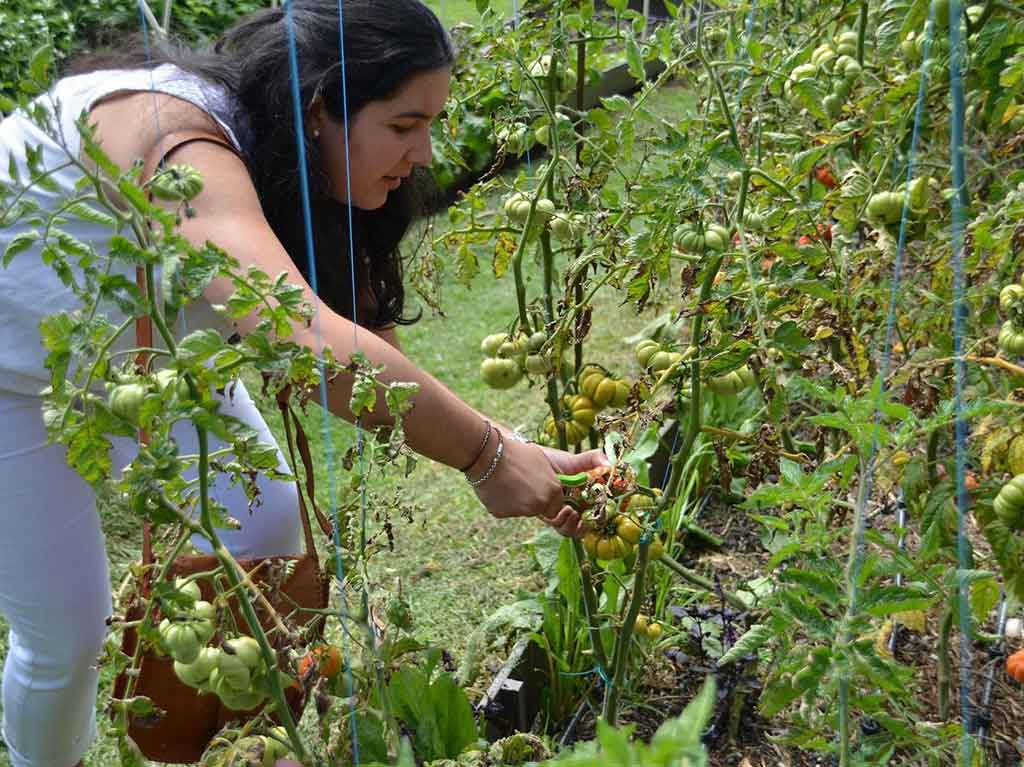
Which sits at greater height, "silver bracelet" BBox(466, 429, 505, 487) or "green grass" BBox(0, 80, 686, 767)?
"silver bracelet" BBox(466, 429, 505, 487)

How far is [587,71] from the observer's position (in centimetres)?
191

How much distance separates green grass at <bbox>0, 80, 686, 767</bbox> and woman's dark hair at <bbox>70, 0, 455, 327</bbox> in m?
0.43

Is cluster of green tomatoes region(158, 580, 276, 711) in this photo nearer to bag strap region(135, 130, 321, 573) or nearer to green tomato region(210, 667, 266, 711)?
green tomato region(210, 667, 266, 711)

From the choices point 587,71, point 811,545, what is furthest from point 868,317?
point 811,545

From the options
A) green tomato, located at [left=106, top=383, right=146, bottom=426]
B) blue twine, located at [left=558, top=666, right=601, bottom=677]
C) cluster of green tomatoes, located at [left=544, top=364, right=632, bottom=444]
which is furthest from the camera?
blue twine, located at [left=558, top=666, right=601, bottom=677]

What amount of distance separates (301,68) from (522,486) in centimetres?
65

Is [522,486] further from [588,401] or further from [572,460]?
[588,401]

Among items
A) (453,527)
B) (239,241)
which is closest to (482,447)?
(239,241)

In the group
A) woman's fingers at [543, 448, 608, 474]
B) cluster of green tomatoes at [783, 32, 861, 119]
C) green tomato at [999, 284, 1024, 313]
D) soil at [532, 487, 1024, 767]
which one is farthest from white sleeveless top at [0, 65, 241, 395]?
soil at [532, 487, 1024, 767]

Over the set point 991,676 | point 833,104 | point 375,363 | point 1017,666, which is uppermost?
point 833,104

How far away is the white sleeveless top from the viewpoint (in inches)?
59.8

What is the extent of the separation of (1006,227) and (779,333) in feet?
1.06

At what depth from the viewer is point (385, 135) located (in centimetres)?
161

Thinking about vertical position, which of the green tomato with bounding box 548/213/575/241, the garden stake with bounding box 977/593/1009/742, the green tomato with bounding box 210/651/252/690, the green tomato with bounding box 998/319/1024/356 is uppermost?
the green tomato with bounding box 548/213/575/241
